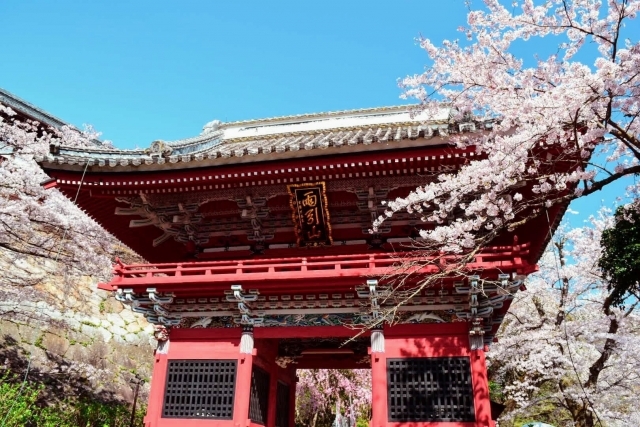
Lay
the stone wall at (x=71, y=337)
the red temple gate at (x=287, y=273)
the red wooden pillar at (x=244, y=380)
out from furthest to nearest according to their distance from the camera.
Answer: the stone wall at (x=71, y=337) < the red wooden pillar at (x=244, y=380) < the red temple gate at (x=287, y=273)

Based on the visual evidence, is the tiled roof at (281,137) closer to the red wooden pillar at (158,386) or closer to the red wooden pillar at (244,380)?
the red wooden pillar at (244,380)

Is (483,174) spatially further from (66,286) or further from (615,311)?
(66,286)

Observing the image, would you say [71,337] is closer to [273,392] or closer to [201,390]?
[273,392]

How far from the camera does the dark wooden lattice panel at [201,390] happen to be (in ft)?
32.0

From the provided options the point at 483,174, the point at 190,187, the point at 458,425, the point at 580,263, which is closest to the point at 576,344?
the point at 580,263

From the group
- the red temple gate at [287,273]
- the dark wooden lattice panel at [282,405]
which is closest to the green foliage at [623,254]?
the red temple gate at [287,273]

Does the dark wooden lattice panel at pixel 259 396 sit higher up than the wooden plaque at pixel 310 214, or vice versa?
the wooden plaque at pixel 310 214

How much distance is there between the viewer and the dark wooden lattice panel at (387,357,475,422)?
885cm

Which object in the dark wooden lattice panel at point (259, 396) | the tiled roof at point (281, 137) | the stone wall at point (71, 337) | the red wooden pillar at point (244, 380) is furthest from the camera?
the stone wall at point (71, 337)

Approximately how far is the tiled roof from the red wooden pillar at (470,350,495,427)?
4.37m

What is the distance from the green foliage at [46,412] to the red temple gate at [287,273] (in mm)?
4310

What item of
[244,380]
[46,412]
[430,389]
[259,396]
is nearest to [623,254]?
[430,389]

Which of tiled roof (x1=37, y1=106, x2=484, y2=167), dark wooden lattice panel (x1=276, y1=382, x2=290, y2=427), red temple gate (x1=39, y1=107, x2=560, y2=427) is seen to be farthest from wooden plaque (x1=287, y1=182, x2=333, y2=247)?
dark wooden lattice panel (x1=276, y1=382, x2=290, y2=427)

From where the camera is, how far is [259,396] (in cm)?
1060
